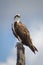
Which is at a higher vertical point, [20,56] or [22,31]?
[22,31]

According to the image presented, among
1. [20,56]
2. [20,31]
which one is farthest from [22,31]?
[20,56]

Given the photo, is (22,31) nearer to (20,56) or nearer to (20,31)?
(20,31)

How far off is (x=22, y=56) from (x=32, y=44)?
8.59ft

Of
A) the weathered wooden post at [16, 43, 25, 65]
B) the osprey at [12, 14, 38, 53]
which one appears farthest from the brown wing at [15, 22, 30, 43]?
the weathered wooden post at [16, 43, 25, 65]

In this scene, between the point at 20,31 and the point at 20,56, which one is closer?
the point at 20,56

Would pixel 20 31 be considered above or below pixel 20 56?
above

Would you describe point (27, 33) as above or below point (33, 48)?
above

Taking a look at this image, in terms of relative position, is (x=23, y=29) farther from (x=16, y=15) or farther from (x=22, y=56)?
(x=22, y=56)

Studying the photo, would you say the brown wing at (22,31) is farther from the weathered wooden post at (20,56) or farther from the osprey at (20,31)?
the weathered wooden post at (20,56)

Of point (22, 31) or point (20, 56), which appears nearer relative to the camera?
point (20, 56)

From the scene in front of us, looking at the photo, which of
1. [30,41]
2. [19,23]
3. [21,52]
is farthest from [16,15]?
[21,52]

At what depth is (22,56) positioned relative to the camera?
26.6ft

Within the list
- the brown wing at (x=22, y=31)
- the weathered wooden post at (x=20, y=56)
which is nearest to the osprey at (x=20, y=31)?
the brown wing at (x=22, y=31)

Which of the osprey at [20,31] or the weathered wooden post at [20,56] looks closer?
the weathered wooden post at [20,56]
